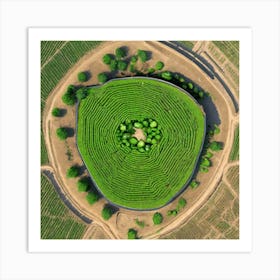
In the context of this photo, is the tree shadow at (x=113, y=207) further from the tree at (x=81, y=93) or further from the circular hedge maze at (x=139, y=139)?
the tree at (x=81, y=93)

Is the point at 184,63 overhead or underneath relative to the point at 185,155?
overhead

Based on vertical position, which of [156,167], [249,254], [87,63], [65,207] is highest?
[87,63]

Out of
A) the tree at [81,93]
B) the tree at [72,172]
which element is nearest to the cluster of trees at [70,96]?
the tree at [81,93]

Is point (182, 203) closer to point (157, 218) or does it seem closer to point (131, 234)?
point (157, 218)

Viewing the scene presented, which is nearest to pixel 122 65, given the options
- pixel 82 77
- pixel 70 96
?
pixel 82 77
